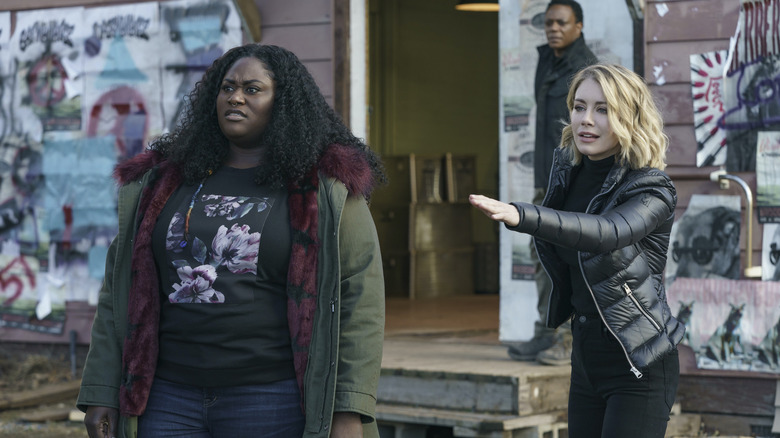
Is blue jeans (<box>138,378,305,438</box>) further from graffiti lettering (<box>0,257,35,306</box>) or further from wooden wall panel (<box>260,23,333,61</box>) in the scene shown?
graffiti lettering (<box>0,257,35,306</box>)

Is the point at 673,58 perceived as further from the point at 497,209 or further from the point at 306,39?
the point at 497,209

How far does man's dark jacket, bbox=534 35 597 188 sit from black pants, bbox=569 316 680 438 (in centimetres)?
260

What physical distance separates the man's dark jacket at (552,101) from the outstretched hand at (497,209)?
3017 mm

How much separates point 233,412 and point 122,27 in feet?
17.5

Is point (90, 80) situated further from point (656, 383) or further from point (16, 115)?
point (656, 383)

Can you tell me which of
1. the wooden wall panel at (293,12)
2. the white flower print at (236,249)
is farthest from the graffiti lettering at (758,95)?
the white flower print at (236,249)

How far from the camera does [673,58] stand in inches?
243

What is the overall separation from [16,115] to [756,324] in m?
5.40

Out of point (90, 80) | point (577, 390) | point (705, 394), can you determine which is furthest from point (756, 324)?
point (90, 80)

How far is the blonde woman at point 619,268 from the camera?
3.11m

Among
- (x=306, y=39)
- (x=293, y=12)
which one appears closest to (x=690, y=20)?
(x=306, y=39)

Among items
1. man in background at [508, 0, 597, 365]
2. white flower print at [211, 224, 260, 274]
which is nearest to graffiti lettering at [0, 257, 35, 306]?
man in background at [508, 0, 597, 365]

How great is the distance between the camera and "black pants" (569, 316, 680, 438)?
10.3 feet

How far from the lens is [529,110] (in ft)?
22.2
